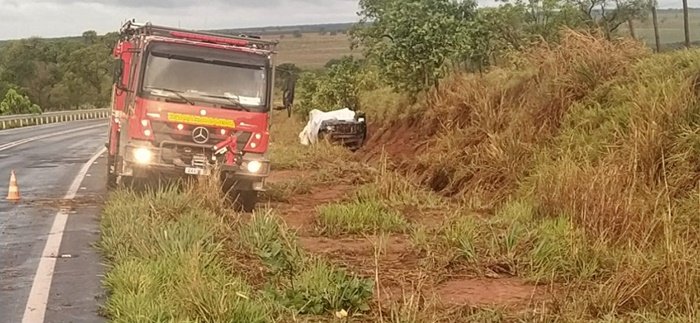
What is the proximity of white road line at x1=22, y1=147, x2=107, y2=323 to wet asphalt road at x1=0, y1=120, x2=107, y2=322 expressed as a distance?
0.16 ft

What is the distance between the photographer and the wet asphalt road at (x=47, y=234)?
7742 millimetres

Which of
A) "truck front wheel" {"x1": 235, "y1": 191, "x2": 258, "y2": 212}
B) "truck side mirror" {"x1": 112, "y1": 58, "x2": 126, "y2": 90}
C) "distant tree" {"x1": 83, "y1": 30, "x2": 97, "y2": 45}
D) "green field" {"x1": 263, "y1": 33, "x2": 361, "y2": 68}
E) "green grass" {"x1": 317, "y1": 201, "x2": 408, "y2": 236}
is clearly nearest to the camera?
"green grass" {"x1": 317, "y1": 201, "x2": 408, "y2": 236}

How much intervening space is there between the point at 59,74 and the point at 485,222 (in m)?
79.6

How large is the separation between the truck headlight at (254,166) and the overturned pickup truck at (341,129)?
479 inches

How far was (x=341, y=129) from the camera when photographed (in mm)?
25891


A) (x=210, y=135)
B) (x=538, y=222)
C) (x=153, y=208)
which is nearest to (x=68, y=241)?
(x=153, y=208)

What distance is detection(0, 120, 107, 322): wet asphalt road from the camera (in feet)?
25.4

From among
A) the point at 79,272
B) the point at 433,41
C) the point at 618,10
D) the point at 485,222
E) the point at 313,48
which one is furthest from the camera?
the point at 313,48

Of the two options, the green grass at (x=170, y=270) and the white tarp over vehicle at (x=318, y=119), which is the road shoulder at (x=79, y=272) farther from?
the white tarp over vehicle at (x=318, y=119)

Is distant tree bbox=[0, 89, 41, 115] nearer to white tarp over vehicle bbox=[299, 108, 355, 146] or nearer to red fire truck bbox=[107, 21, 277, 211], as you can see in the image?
white tarp over vehicle bbox=[299, 108, 355, 146]

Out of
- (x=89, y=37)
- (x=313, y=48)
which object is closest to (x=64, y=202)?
(x=89, y=37)

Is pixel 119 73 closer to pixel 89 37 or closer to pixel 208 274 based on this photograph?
pixel 208 274

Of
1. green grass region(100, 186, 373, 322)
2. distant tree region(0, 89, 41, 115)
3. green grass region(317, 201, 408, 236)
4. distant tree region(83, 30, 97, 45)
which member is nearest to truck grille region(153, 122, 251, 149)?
green grass region(317, 201, 408, 236)

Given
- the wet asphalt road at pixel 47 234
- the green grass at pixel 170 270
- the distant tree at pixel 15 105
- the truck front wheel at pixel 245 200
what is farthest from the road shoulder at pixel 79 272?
the distant tree at pixel 15 105
